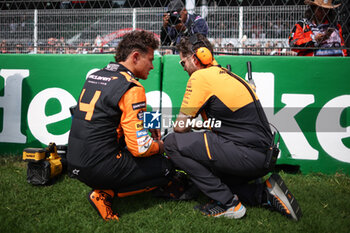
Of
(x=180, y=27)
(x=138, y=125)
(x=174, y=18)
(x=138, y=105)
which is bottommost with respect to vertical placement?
(x=138, y=125)

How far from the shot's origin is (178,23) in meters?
4.46

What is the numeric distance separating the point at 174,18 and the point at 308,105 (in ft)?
7.52

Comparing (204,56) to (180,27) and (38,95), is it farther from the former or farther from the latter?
(38,95)

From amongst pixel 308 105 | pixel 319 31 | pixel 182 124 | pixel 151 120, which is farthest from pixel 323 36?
pixel 151 120

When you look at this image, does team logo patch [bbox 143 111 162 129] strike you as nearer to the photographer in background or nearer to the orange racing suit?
the orange racing suit

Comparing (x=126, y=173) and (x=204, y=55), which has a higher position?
(x=204, y=55)

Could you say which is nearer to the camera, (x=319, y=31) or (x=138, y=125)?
(x=138, y=125)

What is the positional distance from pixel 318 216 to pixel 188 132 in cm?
134

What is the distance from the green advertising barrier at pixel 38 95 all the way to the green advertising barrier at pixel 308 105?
7.29ft

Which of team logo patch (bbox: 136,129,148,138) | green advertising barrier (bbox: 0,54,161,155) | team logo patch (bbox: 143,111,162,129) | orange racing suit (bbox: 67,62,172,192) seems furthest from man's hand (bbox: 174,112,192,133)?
green advertising barrier (bbox: 0,54,161,155)

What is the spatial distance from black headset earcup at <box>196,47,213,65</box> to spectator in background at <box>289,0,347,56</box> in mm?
1845

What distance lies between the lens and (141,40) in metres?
2.63

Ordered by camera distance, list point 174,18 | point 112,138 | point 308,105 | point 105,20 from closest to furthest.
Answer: point 112,138 → point 308,105 → point 174,18 → point 105,20

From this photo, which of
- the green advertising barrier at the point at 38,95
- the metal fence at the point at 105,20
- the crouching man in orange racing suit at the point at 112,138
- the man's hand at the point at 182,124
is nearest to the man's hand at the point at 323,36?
the metal fence at the point at 105,20
